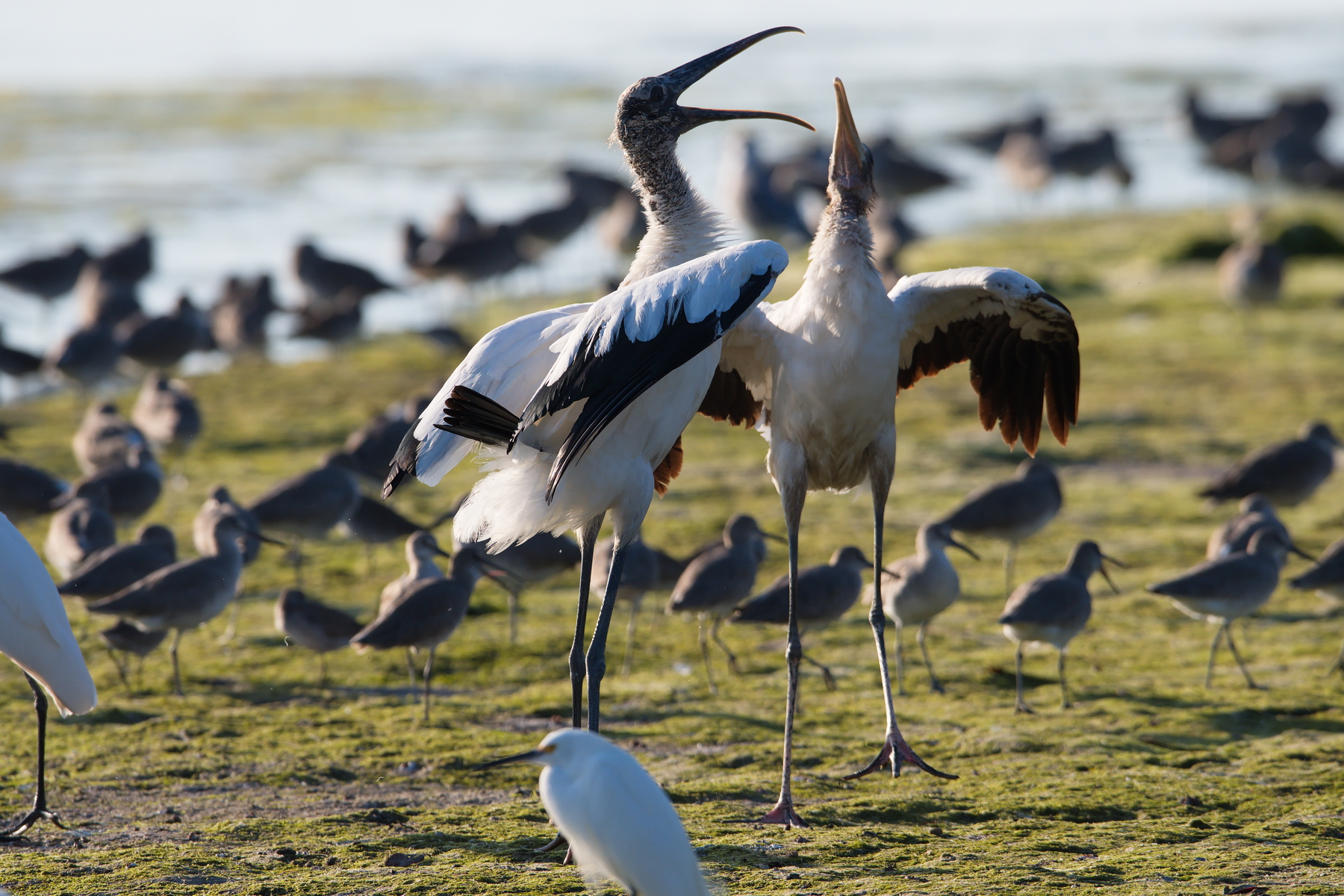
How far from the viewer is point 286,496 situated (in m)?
9.16

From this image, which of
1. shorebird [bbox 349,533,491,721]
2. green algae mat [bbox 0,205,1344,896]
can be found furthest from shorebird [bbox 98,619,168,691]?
shorebird [bbox 349,533,491,721]

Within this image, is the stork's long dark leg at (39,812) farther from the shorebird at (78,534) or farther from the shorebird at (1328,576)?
the shorebird at (1328,576)

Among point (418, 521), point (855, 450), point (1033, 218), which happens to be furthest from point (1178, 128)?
point (855, 450)

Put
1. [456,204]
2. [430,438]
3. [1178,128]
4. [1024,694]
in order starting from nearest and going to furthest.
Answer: [430,438] → [1024,694] → [456,204] → [1178,128]

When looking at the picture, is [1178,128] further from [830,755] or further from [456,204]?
[830,755]

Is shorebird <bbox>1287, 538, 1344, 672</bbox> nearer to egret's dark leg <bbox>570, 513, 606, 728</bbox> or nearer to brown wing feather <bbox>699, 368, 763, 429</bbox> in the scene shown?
brown wing feather <bbox>699, 368, 763, 429</bbox>

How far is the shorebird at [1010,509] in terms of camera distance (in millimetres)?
8703

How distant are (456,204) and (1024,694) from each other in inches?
667

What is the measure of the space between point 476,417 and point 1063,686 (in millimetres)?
3519

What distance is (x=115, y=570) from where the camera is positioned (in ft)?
26.1

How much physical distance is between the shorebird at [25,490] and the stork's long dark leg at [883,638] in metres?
5.85

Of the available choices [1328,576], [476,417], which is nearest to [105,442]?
[476,417]

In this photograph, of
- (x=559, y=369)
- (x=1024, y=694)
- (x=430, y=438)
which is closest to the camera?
(x=559, y=369)

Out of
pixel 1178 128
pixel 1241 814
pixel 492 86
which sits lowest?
pixel 1241 814
